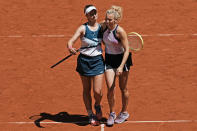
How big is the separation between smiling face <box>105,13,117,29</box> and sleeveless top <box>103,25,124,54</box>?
102 mm

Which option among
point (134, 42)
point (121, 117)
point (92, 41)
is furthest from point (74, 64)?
point (92, 41)

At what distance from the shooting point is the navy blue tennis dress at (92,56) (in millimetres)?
11508

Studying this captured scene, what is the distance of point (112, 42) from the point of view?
449 inches

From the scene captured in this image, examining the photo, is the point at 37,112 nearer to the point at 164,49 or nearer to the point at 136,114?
the point at 136,114

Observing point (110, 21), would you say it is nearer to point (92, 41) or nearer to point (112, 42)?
point (112, 42)

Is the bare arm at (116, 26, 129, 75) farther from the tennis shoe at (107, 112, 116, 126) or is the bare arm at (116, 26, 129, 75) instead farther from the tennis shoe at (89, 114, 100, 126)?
the tennis shoe at (89, 114, 100, 126)

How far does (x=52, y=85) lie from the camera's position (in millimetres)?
14062

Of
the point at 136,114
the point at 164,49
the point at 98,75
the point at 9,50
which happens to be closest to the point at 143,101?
the point at 136,114

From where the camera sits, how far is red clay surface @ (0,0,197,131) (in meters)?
12.6

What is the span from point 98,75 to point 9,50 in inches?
206

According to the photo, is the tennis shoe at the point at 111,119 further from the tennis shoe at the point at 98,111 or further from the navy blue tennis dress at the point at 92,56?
the navy blue tennis dress at the point at 92,56

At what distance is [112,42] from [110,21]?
1.42 ft

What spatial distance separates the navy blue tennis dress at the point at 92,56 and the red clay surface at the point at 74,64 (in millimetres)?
1228

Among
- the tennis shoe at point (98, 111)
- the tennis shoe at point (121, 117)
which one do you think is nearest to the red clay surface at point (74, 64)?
the tennis shoe at point (121, 117)
